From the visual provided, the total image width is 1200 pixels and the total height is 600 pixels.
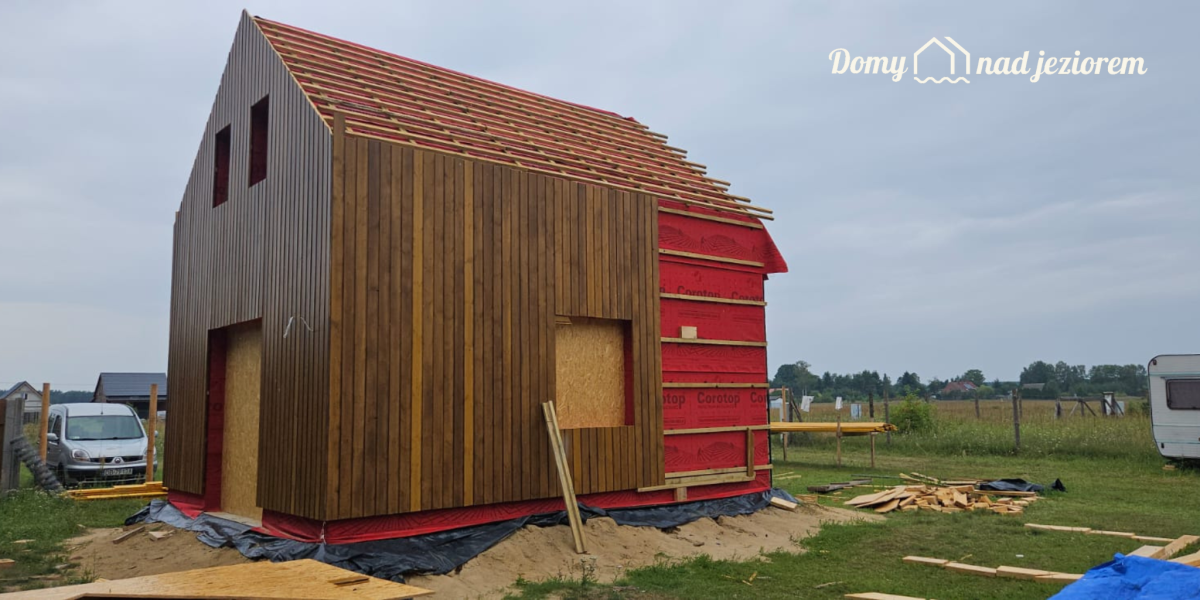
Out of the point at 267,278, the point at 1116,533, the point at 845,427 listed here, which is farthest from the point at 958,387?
the point at 267,278

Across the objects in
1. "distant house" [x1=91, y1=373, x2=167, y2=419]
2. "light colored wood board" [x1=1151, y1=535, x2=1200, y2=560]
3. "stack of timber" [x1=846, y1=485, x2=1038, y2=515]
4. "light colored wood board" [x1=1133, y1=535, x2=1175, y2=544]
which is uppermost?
"distant house" [x1=91, y1=373, x2=167, y2=419]

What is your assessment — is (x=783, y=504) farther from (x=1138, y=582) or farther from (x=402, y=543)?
(x=1138, y=582)

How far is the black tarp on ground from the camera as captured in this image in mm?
7676

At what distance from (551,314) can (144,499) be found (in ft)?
28.7

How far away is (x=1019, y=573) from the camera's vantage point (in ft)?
25.2

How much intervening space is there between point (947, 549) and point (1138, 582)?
401cm

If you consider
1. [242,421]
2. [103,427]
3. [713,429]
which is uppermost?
[242,421]

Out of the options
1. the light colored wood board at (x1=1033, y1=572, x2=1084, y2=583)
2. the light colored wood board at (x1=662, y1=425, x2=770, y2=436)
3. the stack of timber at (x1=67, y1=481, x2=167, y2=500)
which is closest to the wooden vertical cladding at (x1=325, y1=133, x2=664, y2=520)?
the light colored wood board at (x1=662, y1=425, x2=770, y2=436)

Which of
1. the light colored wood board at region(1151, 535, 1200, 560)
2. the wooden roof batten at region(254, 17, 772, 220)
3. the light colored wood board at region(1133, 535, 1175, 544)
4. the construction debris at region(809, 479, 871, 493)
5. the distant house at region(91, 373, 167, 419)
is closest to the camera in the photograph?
the light colored wood board at region(1151, 535, 1200, 560)

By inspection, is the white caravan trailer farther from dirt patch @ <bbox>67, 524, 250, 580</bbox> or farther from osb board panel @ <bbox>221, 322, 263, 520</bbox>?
dirt patch @ <bbox>67, 524, 250, 580</bbox>

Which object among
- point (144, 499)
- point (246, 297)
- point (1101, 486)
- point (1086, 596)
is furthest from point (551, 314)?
point (1101, 486)

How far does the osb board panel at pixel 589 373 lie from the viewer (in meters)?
10.0

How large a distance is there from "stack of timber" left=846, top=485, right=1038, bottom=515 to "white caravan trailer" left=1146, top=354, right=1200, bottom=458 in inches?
209

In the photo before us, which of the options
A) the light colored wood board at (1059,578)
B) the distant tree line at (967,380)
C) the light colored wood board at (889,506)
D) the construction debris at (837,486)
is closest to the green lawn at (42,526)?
the light colored wood board at (1059,578)
